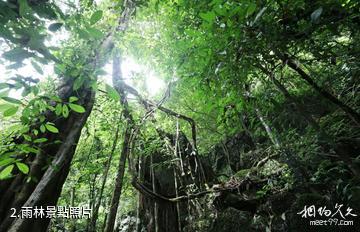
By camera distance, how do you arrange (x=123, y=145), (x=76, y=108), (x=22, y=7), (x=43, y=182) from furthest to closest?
(x=123, y=145) < (x=43, y=182) < (x=76, y=108) < (x=22, y=7)

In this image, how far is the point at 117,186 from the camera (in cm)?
310

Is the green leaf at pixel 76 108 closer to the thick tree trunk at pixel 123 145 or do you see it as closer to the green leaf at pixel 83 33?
the green leaf at pixel 83 33

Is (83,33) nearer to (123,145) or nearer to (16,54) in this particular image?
(16,54)

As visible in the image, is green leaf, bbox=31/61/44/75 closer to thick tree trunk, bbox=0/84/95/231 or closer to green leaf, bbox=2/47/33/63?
green leaf, bbox=2/47/33/63

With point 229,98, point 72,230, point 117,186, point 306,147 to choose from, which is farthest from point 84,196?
point 229,98

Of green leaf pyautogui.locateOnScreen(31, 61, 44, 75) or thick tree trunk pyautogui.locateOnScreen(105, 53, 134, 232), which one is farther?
thick tree trunk pyautogui.locateOnScreen(105, 53, 134, 232)

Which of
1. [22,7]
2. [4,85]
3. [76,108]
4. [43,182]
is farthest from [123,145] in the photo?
[22,7]

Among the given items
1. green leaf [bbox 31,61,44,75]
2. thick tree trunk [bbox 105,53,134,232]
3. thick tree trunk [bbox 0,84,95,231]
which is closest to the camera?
green leaf [bbox 31,61,44,75]

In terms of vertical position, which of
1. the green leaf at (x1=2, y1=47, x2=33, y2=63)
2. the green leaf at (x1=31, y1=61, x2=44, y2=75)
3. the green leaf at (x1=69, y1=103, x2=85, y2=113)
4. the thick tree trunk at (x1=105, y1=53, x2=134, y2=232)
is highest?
the thick tree trunk at (x1=105, y1=53, x2=134, y2=232)

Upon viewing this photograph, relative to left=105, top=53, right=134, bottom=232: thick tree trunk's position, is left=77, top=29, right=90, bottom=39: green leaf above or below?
below

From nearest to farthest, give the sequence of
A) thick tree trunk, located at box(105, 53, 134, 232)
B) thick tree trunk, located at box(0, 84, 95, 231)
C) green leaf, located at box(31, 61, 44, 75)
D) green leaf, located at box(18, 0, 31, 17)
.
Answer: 1. green leaf, located at box(18, 0, 31, 17)
2. green leaf, located at box(31, 61, 44, 75)
3. thick tree trunk, located at box(0, 84, 95, 231)
4. thick tree trunk, located at box(105, 53, 134, 232)

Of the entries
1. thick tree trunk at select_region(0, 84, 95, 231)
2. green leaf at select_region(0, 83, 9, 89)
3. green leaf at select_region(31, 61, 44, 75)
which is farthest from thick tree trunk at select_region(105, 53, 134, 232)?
green leaf at select_region(0, 83, 9, 89)

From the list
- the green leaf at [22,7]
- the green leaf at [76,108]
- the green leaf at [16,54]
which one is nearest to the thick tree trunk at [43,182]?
the green leaf at [76,108]

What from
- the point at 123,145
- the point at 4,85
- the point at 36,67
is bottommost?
the point at 4,85
